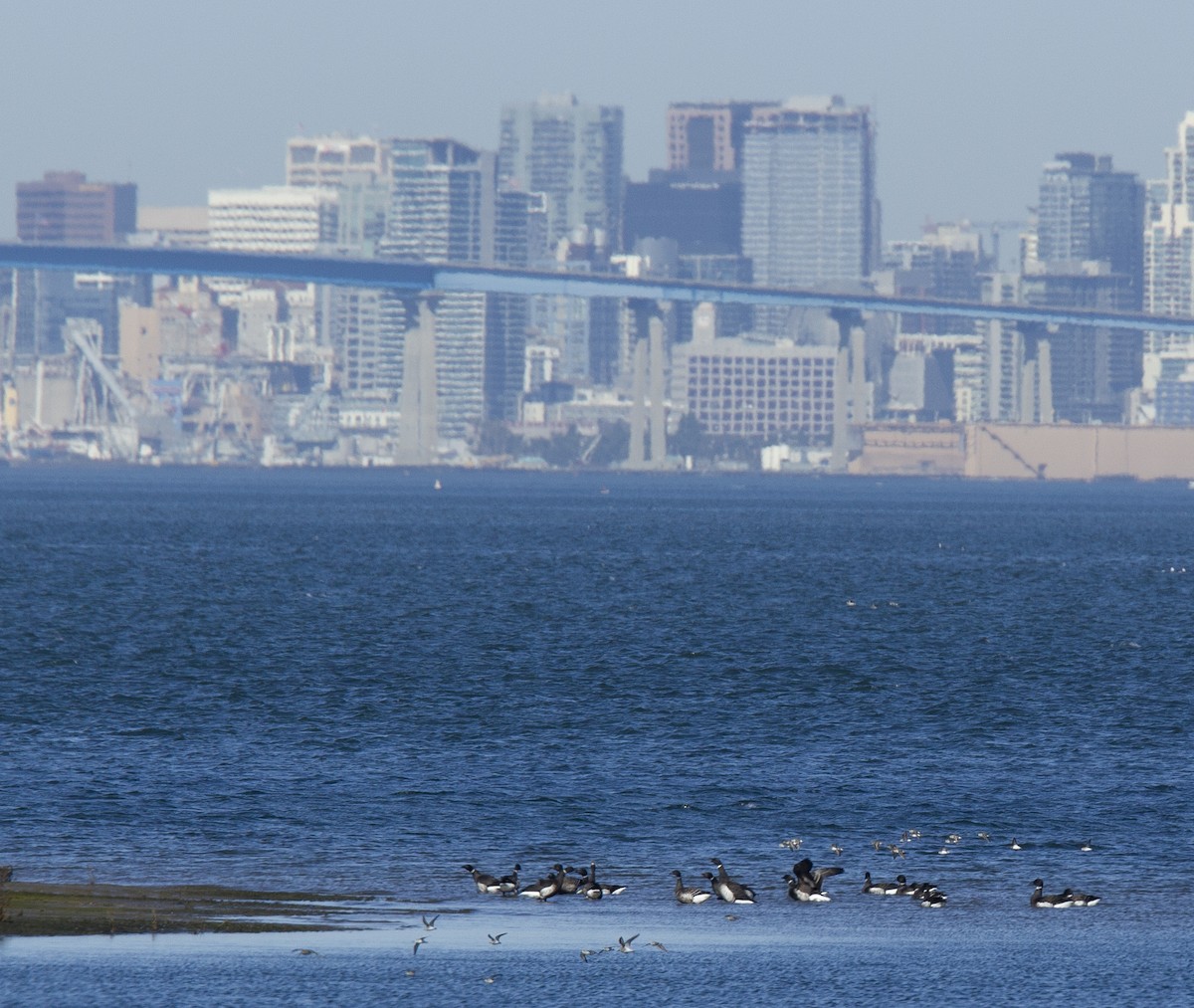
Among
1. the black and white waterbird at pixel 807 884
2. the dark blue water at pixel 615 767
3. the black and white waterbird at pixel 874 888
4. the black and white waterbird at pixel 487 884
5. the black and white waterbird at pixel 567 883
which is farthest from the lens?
the black and white waterbird at pixel 874 888

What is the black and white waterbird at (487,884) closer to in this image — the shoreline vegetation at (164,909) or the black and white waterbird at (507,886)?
the black and white waterbird at (507,886)

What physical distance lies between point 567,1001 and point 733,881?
4.50m

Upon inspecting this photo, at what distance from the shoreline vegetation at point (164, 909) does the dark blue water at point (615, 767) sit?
20.5 inches

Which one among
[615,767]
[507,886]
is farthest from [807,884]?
[615,767]

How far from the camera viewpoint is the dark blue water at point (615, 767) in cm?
1908

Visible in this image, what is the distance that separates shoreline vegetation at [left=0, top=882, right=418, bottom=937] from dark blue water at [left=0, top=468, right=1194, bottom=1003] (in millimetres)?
521

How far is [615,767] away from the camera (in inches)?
1225

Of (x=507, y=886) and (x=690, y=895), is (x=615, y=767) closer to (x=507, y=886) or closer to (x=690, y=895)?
(x=507, y=886)

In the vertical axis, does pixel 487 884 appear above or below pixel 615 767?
above

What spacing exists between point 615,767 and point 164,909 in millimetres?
11207

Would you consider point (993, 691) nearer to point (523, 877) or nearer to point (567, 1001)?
point (523, 877)

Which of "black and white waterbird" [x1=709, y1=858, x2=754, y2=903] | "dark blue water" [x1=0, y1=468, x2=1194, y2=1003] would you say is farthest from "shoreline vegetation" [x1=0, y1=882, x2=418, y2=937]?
"black and white waterbird" [x1=709, y1=858, x2=754, y2=903]

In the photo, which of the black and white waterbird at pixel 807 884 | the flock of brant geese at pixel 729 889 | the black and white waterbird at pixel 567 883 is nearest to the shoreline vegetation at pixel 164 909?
the flock of brant geese at pixel 729 889

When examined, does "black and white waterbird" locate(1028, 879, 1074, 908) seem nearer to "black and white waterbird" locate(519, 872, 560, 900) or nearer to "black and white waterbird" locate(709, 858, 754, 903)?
"black and white waterbird" locate(709, 858, 754, 903)
